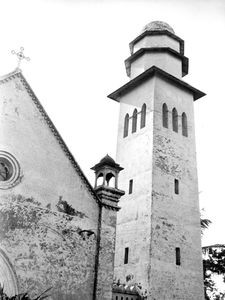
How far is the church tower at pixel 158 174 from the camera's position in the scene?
752 inches

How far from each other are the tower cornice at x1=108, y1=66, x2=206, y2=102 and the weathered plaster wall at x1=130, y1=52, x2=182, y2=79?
1108 millimetres

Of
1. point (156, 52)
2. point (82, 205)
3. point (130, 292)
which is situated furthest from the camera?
point (156, 52)

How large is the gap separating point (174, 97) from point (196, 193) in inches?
270

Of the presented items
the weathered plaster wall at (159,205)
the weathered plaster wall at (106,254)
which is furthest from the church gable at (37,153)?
the weathered plaster wall at (159,205)

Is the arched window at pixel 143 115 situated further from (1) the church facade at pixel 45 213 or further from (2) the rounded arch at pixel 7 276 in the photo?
(2) the rounded arch at pixel 7 276

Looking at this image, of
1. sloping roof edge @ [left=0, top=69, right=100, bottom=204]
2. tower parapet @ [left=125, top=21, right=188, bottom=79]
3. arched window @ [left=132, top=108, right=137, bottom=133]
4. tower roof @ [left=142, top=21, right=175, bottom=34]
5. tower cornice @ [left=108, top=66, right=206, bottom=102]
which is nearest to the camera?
sloping roof edge @ [left=0, top=69, right=100, bottom=204]

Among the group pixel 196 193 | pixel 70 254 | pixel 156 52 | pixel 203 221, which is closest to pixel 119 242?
pixel 196 193

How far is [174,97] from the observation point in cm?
2530

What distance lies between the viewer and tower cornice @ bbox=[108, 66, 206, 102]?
2482cm

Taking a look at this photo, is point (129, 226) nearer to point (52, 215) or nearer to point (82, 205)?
point (82, 205)

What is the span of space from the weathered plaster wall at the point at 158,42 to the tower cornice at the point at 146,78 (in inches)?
134

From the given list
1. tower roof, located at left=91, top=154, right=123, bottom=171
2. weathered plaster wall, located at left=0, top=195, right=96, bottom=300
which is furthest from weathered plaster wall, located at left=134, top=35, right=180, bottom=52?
weathered plaster wall, located at left=0, top=195, right=96, bottom=300

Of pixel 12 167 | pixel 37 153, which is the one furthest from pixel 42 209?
pixel 37 153

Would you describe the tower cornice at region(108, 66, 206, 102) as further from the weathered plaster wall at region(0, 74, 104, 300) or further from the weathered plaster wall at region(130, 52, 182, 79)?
the weathered plaster wall at region(0, 74, 104, 300)
